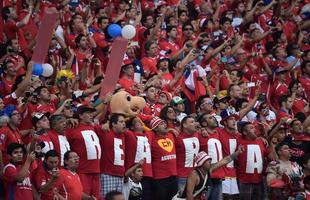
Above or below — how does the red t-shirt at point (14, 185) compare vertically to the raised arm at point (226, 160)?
below

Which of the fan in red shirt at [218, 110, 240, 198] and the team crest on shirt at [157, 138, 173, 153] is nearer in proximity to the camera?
the team crest on shirt at [157, 138, 173, 153]

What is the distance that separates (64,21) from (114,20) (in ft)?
3.45

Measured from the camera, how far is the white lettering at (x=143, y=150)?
1441cm

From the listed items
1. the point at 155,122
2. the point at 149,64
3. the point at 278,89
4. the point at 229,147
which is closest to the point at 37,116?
the point at 155,122

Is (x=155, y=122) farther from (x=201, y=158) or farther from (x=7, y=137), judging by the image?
(x=7, y=137)

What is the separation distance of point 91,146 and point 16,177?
155 centimetres

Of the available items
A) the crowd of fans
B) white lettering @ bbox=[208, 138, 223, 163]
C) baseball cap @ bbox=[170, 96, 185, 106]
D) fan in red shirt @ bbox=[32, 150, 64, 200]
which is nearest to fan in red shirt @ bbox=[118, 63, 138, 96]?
the crowd of fans

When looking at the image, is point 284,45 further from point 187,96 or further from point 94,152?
→ point 94,152

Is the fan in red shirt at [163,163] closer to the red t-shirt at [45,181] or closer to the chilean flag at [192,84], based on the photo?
the red t-shirt at [45,181]

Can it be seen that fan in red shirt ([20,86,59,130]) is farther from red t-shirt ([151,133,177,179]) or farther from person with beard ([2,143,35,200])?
red t-shirt ([151,133,177,179])

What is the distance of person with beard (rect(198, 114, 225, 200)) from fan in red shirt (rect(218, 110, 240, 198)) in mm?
148

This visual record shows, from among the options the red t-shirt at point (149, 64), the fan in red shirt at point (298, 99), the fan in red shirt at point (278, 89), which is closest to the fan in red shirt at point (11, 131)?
the red t-shirt at point (149, 64)

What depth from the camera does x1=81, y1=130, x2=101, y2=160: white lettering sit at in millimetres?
13852

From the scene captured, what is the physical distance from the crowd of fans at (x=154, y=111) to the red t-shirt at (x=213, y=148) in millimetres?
16
